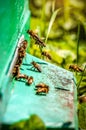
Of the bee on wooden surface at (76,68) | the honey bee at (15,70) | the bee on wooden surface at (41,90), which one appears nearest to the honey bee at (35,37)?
the bee on wooden surface at (76,68)

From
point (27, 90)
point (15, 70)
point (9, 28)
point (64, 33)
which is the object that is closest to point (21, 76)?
point (15, 70)

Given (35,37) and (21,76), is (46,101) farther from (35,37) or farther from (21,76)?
(35,37)

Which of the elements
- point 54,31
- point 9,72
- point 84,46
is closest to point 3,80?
point 9,72

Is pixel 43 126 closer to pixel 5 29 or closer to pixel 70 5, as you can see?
pixel 5 29

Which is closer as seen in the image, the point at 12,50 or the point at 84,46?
the point at 12,50

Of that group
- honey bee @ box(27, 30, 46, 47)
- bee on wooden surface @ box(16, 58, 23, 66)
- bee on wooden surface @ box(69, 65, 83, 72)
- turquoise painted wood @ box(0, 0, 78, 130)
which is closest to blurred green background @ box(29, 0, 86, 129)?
bee on wooden surface @ box(69, 65, 83, 72)

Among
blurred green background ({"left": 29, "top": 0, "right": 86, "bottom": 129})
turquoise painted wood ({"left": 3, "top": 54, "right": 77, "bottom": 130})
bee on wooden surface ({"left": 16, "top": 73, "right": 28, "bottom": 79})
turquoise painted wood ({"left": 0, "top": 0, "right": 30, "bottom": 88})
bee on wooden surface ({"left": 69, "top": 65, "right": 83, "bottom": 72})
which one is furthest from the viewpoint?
blurred green background ({"left": 29, "top": 0, "right": 86, "bottom": 129})

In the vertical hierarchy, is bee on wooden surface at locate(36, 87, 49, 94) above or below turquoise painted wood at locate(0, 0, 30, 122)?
below

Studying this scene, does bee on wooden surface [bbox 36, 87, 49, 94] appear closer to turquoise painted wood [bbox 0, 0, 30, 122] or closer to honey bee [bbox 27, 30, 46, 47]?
turquoise painted wood [bbox 0, 0, 30, 122]

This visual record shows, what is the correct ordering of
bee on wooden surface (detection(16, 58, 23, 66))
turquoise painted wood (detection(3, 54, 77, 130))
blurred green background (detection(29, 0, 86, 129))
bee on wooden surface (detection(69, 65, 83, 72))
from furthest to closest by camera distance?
blurred green background (detection(29, 0, 86, 129)), bee on wooden surface (detection(69, 65, 83, 72)), bee on wooden surface (detection(16, 58, 23, 66)), turquoise painted wood (detection(3, 54, 77, 130))
